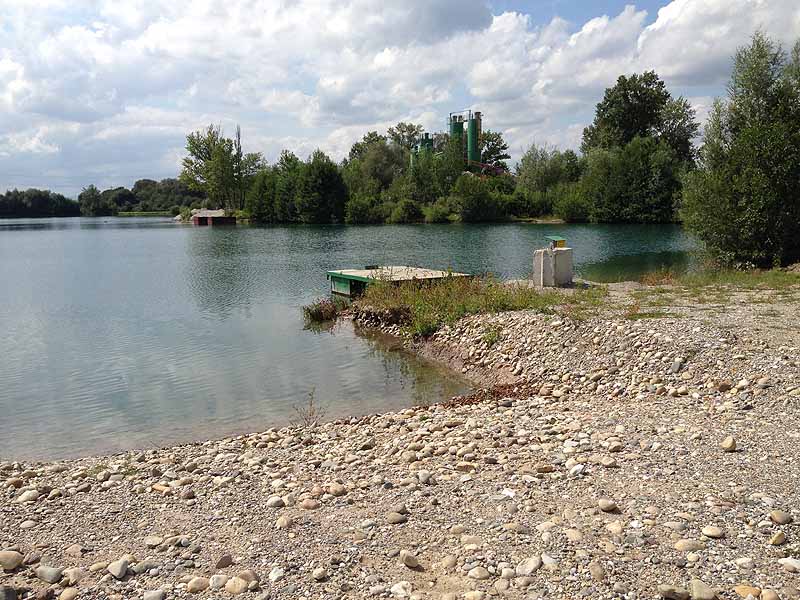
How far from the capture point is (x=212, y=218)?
115062 mm

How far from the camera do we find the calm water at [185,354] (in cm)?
1281

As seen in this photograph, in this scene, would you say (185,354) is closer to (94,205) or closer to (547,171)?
(547,171)

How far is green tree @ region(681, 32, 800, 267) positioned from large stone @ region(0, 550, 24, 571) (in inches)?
1110

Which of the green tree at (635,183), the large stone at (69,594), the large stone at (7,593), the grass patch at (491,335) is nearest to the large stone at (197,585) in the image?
the large stone at (69,594)

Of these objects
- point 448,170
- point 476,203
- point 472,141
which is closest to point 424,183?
point 448,170

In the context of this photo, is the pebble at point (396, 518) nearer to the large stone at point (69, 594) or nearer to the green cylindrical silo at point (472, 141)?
the large stone at point (69, 594)

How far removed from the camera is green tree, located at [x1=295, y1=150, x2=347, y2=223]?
10325cm

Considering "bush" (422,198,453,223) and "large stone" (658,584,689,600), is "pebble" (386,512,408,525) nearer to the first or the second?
"large stone" (658,584,689,600)

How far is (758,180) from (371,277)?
55.1 ft

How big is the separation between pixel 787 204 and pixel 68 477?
94.4 ft

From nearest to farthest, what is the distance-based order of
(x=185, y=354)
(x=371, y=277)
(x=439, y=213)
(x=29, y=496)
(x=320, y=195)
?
(x=29, y=496)
(x=185, y=354)
(x=371, y=277)
(x=439, y=213)
(x=320, y=195)

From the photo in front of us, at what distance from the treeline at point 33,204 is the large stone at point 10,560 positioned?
676 feet

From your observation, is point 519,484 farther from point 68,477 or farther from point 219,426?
point 219,426

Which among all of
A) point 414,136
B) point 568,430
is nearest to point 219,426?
point 568,430
